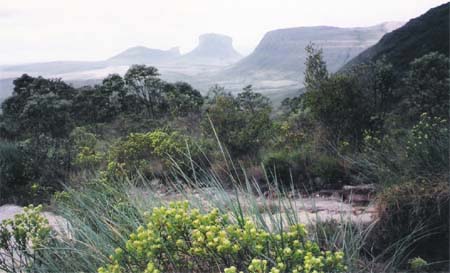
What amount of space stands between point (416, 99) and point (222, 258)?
346 inches

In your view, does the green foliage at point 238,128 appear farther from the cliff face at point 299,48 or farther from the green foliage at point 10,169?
the cliff face at point 299,48

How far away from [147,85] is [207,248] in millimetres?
14440

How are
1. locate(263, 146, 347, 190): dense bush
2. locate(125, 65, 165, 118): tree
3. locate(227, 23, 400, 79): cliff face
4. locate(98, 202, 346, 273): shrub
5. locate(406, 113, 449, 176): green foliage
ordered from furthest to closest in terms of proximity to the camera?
1. locate(227, 23, 400, 79): cliff face
2. locate(125, 65, 165, 118): tree
3. locate(263, 146, 347, 190): dense bush
4. locate(406, 113, 449, 176): green foliage
5. locate(98, 202, 346, 273): shrub

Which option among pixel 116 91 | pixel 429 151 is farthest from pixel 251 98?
pixel 429 151

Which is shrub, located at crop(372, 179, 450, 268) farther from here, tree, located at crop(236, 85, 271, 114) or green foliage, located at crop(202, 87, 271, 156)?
tree, located at crop(236, 85, 271, 114)

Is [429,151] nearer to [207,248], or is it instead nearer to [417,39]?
[207,248]

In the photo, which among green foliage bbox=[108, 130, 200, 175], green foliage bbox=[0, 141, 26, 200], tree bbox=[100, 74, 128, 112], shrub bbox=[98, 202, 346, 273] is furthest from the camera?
tree bbox=[100, 74, 128, 112]

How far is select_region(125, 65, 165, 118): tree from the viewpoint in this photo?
1574 centimetres

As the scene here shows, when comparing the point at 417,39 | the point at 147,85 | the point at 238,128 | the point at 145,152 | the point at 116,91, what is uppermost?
the point at 417,39

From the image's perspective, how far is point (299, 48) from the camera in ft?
196

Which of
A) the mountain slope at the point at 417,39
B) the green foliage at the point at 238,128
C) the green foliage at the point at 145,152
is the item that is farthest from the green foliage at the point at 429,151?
the mountain slope at the point at 417,39

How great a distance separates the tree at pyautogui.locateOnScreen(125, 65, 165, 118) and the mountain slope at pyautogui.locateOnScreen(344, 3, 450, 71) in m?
9.47

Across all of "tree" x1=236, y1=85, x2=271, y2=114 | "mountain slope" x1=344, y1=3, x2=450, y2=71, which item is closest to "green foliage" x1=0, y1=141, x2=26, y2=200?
"tree" x1=236, y1=85, x2=271, y2=114

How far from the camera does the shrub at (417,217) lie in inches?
152
